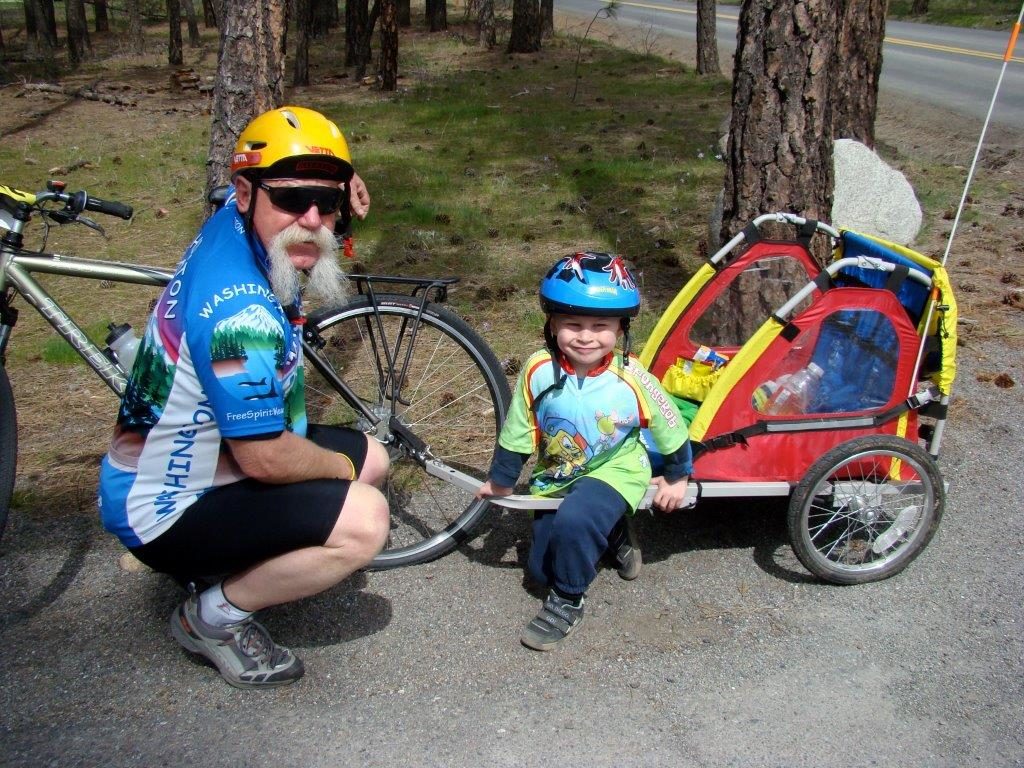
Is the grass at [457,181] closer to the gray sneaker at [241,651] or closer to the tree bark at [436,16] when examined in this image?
the gray sneaker at [241,651]

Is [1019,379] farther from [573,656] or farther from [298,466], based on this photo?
[298,466]

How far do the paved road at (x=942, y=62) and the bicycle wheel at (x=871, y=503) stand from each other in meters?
7.75

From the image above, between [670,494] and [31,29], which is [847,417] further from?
[31,29]

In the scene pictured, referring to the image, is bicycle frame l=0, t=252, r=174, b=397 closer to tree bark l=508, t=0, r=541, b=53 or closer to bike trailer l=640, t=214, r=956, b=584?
bike trailer l=640, t=214, r=956, b=584

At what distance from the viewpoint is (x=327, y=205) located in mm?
2498

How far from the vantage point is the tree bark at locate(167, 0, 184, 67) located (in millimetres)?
16734

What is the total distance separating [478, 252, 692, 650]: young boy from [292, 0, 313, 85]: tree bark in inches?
489

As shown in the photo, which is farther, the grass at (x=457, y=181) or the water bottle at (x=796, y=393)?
the grass at (x=457, y=181)

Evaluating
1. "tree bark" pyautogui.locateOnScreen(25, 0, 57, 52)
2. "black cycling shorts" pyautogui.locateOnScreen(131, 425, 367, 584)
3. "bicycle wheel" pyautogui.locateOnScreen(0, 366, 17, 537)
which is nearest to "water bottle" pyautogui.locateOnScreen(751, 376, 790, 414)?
"black cycling shorts" pyautogui.locateOnScreen(131, 425, 367, 584)

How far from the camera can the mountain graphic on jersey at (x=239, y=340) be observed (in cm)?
229

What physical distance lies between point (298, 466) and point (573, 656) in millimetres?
1096

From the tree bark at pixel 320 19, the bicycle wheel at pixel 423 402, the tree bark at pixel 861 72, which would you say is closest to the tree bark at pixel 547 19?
the tree bark at pixel 320 19

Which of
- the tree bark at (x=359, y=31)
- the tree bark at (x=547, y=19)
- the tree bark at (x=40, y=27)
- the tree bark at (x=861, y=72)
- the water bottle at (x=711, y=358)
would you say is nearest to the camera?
the water bottle at (x=711, y=358)

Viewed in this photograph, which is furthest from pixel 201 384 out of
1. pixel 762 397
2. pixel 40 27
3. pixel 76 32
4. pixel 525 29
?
pixel 40 27
